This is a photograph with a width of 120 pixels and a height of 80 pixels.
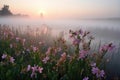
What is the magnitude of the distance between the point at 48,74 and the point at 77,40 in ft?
2.70

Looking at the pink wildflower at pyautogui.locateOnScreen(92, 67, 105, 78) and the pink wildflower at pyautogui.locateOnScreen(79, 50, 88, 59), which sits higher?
the pink wildflower at pyautogui.locateOnScreen(79, 50, 88, 59)

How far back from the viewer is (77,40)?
5293mm

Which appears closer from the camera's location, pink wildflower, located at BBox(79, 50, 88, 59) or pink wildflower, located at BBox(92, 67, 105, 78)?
pink wildflower, located at BBox(92, 67, 105, 78)

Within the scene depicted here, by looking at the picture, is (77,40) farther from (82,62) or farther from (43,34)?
(43,34)

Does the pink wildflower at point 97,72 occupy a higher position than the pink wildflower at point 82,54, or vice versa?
the pink wildflower at point 82,54

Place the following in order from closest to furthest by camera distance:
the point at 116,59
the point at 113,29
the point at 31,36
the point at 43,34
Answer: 1. the point at 116,59
2. the point at 31,36
3. the point at 43,34
4. the point at 113,29

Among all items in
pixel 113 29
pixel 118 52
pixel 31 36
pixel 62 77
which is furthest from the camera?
pixel 113 29

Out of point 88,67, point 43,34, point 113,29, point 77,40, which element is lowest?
point 113,29

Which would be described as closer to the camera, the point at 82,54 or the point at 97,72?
the point at 97,72

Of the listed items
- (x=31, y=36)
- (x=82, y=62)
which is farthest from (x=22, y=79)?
(x=31, y=36)

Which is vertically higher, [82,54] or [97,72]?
[82,54]

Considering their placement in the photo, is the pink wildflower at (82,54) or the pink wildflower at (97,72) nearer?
the pink wildflower at (97,72)

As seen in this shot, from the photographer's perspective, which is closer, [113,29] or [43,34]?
[43,34]

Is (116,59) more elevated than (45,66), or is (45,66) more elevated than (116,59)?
(45,66)
